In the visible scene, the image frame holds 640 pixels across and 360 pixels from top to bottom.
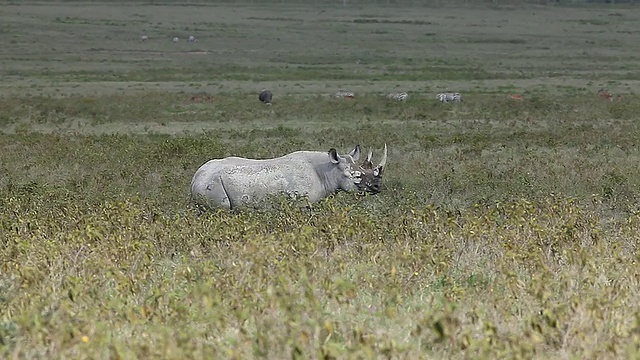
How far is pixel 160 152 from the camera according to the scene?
1916 cm

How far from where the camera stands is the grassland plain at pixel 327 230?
17.2 ft

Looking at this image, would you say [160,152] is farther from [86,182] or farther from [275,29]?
[275,29]

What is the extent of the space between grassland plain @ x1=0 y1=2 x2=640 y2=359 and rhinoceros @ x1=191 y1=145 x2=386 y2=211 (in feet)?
1.94

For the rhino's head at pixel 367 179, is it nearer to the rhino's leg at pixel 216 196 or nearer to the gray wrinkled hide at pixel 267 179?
the gray wrinkled hide at pixel 267 179

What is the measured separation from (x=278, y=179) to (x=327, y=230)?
346 cm

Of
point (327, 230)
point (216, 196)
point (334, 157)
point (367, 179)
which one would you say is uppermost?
point (327, 230)

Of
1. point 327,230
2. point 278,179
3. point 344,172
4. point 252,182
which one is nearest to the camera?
point 327,230

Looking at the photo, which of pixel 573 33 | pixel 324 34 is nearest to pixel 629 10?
pixel 573 33

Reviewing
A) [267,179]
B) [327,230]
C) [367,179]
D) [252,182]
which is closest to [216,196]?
[252,182]

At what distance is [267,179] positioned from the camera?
11906mm

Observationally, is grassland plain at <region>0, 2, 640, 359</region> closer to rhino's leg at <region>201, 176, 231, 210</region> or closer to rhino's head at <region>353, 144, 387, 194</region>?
rhino's head at <region>353, 144, 387, 194</region>

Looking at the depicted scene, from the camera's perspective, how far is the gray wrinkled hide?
11.8 metres

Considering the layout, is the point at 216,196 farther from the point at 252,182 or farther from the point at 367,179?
the point at 367,179

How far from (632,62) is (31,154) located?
4636cm
